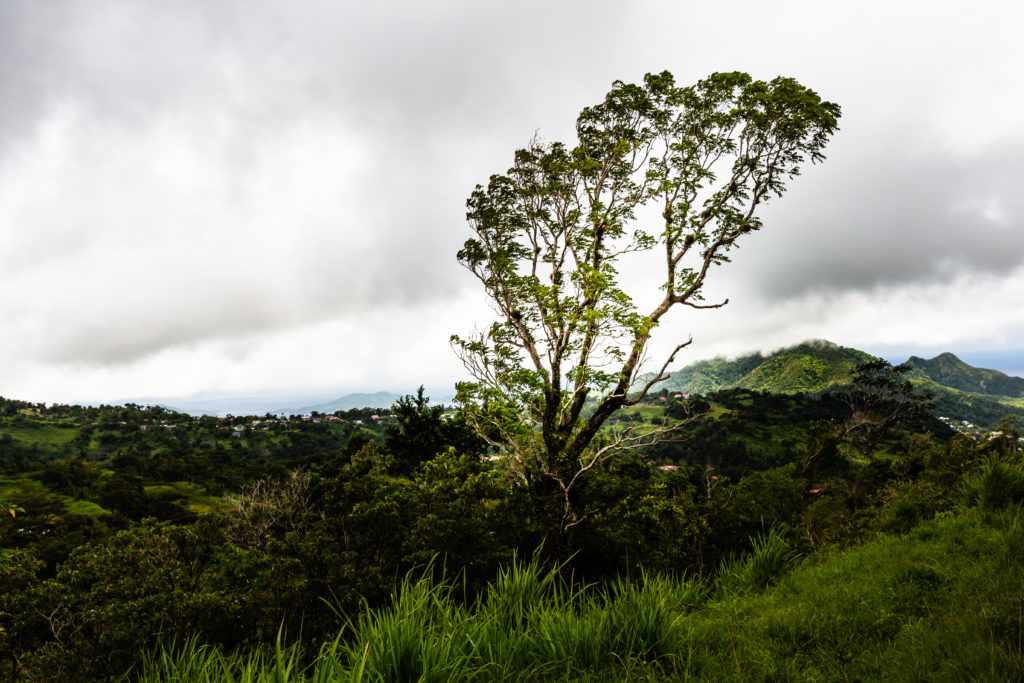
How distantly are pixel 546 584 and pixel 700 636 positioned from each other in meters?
1.44

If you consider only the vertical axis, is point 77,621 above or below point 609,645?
below

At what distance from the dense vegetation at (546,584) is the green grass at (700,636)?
0.02 metres

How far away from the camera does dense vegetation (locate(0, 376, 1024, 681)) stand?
2949mm

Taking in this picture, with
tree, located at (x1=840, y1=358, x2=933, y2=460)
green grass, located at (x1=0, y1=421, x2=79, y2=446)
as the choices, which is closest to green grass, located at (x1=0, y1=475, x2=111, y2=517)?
green grass, located at (x1=0, y1=421, x2=79, y2=446)

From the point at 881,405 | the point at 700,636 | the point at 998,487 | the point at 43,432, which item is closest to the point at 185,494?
the point at 700,636

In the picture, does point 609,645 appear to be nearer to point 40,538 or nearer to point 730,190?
point 730,190

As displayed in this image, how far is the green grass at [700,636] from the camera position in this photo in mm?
2566

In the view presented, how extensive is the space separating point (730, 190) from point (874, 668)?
40.3ft

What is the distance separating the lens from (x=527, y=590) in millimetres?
3750

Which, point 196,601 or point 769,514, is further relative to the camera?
point 769,514

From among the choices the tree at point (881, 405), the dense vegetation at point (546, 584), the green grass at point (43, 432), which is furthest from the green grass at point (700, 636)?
the green grass at point (43, 432)

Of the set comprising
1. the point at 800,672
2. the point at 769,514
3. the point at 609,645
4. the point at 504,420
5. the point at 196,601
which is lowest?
the point at 769,514

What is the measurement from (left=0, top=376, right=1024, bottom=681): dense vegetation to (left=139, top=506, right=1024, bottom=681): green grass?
0.02 metres

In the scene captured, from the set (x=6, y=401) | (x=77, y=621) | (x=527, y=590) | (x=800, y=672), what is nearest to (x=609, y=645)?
(x=527, y=590)
